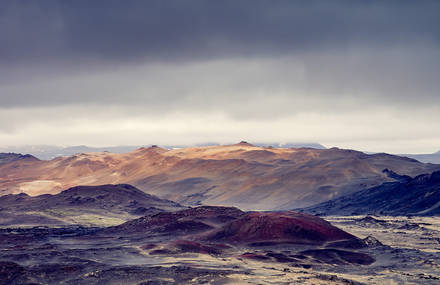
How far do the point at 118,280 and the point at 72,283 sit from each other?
12.9 ft

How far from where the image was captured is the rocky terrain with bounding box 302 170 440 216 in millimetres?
133750

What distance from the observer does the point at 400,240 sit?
291ft

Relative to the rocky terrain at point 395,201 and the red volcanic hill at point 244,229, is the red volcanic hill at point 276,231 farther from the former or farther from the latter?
the rocky terrain at point 395,201

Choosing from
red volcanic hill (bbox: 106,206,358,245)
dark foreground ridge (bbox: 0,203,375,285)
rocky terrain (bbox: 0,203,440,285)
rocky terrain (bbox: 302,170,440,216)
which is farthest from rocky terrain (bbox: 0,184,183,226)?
rocky terrain (bbox: 302,170,440,216)

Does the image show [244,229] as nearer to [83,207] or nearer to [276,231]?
[276,231]

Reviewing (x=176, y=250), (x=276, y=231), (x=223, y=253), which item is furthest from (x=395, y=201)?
(x=176, y=250)

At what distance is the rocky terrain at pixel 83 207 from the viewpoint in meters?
127

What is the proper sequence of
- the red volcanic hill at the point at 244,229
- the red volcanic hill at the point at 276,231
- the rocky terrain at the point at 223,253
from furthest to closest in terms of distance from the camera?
the red volcanic hill at the point at 244,229 → the red volcanic hill at the point at 276,231 → the rocky terrain at the point at 223,253

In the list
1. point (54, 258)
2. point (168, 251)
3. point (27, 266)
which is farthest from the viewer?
point (168, 251)

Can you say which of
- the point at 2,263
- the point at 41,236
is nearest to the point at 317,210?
the point at 41,236

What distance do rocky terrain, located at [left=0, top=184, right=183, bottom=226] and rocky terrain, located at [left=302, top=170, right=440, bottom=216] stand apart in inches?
1674

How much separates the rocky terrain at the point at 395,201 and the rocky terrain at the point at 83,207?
139ft

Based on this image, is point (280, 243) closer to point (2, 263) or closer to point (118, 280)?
point (118, 280)

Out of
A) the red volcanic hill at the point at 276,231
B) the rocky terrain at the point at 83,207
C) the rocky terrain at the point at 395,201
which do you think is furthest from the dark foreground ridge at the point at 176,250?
the rocky terrain at the point at 395,201
